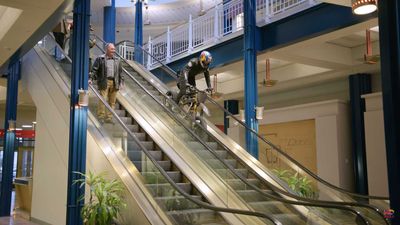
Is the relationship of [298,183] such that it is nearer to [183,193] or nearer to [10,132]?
[183,193]

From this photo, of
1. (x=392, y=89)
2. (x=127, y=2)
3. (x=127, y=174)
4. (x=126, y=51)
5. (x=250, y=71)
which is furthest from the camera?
(x=127, y=2)

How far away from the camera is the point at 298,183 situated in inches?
324

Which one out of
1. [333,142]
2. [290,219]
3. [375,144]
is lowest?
[290,219]

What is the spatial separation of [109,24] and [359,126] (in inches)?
407

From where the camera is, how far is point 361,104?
13.0 metres

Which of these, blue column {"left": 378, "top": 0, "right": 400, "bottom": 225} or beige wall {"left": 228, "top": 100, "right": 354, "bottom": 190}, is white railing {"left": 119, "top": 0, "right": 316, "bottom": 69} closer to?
beige wall {"left": 228, "top": 100, "right": 354, "bottom": 190}

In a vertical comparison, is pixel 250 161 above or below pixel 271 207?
above

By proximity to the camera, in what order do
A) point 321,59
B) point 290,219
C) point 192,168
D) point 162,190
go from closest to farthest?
point 162,190
point 290,219
point 192,168
point 321,59

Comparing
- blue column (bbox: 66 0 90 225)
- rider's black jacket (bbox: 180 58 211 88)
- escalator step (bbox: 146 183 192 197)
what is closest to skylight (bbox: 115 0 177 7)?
rider's black jacket (bbox: 180 58 211 88)

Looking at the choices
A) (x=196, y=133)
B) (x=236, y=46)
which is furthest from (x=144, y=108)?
(x=236, y=46)

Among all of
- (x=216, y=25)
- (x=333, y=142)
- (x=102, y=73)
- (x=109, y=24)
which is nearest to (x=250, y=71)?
(x=216, y=25)

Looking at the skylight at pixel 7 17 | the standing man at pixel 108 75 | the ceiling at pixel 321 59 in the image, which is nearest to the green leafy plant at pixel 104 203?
the standing man at pixel 108 75

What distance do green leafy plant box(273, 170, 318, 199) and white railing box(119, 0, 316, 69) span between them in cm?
372

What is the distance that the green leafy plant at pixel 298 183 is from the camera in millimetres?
8070
